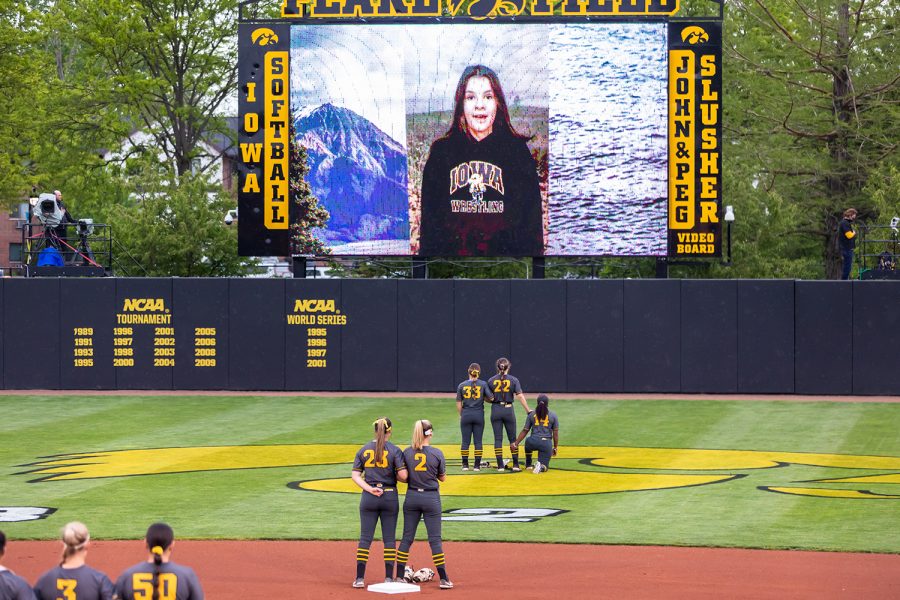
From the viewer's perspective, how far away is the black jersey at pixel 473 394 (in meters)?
22.5

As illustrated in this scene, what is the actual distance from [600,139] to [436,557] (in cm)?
2174

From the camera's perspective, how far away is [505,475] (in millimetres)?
22859

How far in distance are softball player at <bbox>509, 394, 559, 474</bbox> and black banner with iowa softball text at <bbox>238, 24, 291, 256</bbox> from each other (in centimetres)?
1429

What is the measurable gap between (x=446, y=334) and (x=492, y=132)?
18.2 feet

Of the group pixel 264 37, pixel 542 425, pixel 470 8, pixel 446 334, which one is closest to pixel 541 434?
pixel 542 425

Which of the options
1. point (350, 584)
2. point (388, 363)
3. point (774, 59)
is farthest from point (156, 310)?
point (774, 59)

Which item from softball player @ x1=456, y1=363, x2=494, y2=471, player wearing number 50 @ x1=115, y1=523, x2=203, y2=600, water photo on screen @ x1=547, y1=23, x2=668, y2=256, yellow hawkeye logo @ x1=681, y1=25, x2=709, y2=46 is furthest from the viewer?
water photo on screen @ x1=547, y1=23, x2=668, y2=256

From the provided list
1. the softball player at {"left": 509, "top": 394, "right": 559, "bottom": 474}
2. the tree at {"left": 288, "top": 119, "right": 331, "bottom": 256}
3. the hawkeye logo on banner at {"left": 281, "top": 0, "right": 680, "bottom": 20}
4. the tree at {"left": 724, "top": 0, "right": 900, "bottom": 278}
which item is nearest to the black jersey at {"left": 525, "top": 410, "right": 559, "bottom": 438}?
the softball player at {"left": 509, "top": 394, "right": 559, "bottom": 474}

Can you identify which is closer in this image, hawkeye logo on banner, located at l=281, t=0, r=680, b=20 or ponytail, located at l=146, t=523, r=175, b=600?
ponytail, located at l=146, t=523, r=175, b=600

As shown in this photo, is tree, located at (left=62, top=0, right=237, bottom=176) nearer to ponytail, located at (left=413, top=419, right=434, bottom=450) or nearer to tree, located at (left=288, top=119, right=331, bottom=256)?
tree, located at (left=288, top=119, right=331, bottom=256)

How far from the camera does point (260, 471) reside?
23578 millimetres

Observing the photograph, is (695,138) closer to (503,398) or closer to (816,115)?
(503,398)

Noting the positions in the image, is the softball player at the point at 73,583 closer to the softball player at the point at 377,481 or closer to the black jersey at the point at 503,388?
the softball player at the point at 377,481

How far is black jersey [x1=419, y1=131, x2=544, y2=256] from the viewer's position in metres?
34.8
